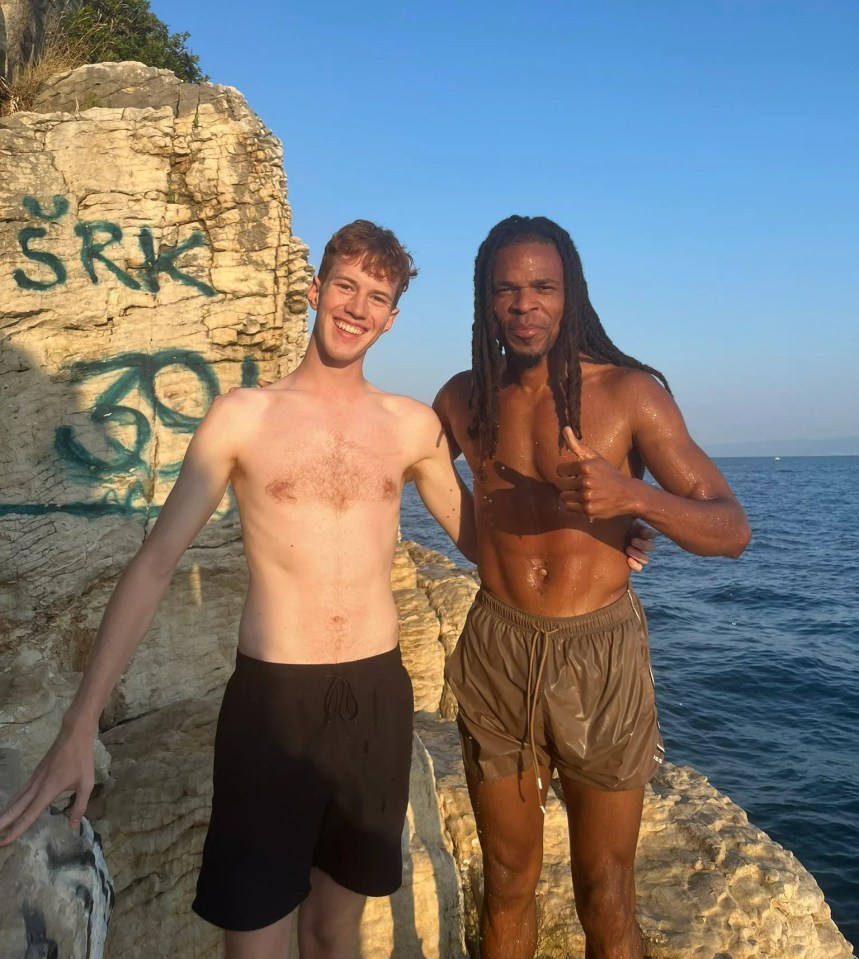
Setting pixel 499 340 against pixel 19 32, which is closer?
pixel 499 340

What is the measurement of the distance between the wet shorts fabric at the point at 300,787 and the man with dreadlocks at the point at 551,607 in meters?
0.50

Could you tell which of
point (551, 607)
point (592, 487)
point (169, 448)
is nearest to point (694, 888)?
point (551, 607)

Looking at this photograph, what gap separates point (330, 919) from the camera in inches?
100

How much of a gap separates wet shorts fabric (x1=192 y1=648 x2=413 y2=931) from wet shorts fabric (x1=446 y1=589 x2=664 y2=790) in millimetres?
443

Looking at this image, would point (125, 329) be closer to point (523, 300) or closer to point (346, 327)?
point (346, 327)

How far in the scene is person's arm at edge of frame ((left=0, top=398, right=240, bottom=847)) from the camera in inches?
76.5

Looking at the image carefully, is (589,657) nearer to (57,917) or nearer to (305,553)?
(305,553)

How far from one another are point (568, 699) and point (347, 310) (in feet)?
5.24

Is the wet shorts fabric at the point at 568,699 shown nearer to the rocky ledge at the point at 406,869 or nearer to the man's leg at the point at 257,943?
the man's leg at the point at 257,943

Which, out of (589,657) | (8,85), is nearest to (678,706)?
(589,657)

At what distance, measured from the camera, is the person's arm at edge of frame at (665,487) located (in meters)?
2.20

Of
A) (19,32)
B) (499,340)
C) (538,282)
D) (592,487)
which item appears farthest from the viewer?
(19,32)

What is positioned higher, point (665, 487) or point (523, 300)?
point (523, 300)

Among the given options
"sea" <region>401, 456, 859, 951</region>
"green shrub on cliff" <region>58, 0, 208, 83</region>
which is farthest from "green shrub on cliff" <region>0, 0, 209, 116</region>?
"sea" <region>401, 456, 859, 951</region>
